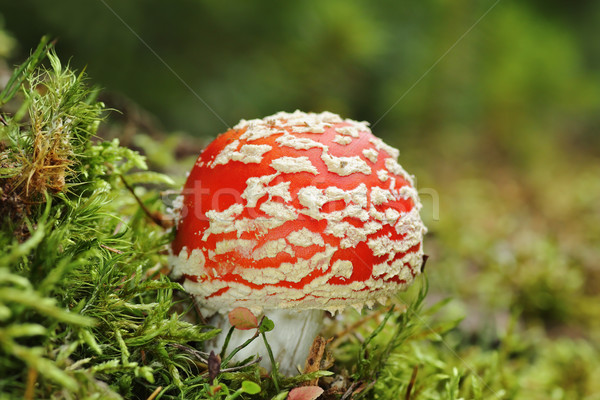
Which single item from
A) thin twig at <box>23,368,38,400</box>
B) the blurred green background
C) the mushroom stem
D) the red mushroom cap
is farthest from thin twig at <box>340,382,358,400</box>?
the blurred green background

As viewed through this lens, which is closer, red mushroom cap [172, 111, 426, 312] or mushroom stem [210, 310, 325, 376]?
red mushroom cap [172, 111, 426, 312]

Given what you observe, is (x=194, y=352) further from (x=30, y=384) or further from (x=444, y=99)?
(x=444, y=99)

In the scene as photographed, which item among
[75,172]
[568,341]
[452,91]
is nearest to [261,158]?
[75,172]

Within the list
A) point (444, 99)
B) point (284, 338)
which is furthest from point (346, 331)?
point (444, 99)

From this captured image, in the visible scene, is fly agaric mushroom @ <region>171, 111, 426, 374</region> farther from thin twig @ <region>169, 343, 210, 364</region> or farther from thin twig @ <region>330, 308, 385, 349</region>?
thin twig @ <region>330, 308, 385, 349</region>

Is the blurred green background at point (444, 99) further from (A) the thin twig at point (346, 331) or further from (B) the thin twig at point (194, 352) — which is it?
(B) the thin twig at point (194, 352)

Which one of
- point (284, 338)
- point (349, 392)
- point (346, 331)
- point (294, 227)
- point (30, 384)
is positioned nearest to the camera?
point (30, 384)
